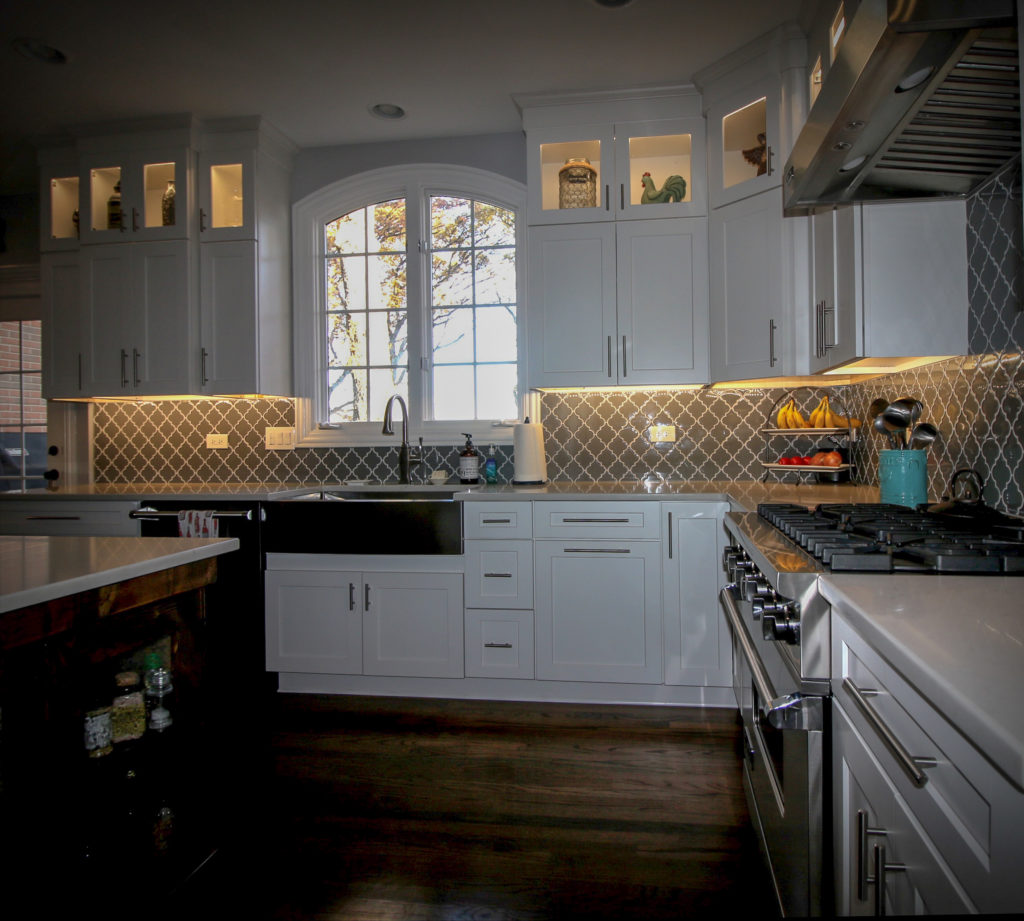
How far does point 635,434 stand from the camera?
341cm

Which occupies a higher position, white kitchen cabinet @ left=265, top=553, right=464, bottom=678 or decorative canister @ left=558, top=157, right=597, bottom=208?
decorative canister @ left=558, top=157, right=597, bottom=208

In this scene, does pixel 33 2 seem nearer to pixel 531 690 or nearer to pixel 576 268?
pixel 576 268

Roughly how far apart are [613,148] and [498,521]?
1.82m

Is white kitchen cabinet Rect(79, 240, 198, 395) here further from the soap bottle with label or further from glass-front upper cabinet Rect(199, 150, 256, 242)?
the soap bottle with label

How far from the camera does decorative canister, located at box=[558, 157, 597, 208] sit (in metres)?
3.20

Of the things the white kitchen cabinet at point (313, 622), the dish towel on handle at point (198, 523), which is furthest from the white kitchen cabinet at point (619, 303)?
the dish towel on handle at point (198, 523)

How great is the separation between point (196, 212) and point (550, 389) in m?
2.02

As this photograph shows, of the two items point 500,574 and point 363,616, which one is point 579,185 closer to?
point 500,574

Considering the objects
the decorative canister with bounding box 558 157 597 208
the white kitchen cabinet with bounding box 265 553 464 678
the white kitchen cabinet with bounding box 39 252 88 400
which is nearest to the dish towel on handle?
the white kitchen cabinet with bounding box 265 553 464 678

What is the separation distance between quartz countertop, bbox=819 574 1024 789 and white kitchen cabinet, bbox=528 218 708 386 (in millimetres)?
2110

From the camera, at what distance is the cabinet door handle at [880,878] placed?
855 mm

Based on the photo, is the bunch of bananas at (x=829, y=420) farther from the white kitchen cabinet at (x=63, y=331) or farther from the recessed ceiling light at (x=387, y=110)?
the white kitchen cabinet at (x=63, y=331)

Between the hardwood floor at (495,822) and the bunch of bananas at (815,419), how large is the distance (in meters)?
1.28

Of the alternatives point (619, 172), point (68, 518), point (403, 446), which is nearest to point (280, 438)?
point (403, 446)
